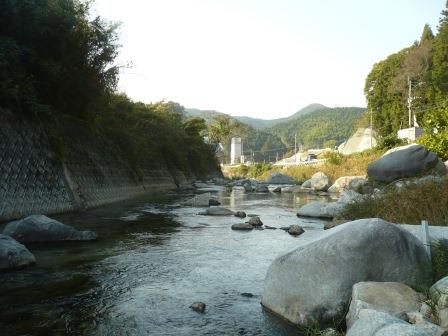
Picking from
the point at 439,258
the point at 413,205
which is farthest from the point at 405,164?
the point at 439,258

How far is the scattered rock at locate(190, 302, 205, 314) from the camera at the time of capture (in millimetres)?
5664

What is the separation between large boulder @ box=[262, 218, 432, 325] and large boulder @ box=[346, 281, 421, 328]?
12.2 inches

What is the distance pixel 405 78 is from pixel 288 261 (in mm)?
59444

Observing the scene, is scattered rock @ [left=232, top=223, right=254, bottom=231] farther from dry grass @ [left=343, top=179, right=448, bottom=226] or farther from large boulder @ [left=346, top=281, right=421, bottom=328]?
large boulder @ [left=346, top=281, right=421, bottom=328]

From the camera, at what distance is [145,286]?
6.77 meters

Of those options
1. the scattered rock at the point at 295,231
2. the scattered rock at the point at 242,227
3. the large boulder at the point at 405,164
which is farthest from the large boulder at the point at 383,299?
the large boulder at the point at 405,164

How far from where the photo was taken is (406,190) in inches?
421

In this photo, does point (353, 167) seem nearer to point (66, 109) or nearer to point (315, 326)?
point (66, 109)

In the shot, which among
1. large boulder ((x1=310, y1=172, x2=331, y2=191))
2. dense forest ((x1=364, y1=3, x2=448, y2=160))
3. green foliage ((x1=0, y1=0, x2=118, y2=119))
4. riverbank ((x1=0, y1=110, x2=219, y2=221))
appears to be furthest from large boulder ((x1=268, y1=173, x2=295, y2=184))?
green foliage ((x1=0, y1=0, x2=118, y2=119))

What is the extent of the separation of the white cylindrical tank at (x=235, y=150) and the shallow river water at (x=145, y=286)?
3867 inches

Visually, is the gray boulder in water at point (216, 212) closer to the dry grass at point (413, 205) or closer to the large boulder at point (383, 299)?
the dry grass at point (413, 205)

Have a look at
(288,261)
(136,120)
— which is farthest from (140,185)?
(288,261)

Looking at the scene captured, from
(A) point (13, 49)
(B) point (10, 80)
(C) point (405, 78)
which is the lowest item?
(B) point (10, 80)

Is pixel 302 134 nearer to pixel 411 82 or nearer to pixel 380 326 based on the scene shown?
pixel 411 82
